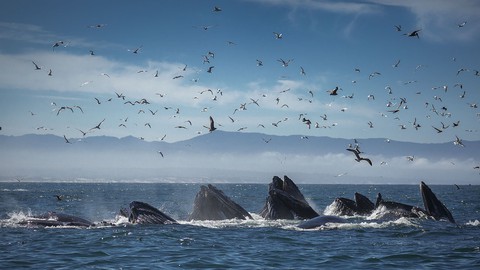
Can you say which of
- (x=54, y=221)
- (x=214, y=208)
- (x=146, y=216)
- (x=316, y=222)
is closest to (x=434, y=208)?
(x=316, y=222)

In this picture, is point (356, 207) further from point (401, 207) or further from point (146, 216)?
point (146, 216)

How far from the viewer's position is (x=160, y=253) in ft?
72.7

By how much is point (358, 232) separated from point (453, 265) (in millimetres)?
9471

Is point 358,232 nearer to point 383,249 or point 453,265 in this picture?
point 383,249

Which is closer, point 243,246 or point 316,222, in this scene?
point 243,246

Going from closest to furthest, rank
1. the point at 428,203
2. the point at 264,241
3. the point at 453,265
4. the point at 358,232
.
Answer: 1. the point at 453,265
2. the point at 264,241
3. the point at 358,232
4. the point at 428,203

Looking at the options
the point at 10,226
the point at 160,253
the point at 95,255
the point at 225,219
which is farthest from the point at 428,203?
the point at 10,226

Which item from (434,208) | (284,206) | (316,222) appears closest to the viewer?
(316,222)

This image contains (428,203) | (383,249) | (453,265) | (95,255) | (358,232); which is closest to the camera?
(453,265)

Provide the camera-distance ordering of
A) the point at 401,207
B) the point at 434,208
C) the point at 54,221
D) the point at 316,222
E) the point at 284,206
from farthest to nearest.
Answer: the point at 401,207, the point at 284,206, the point at 434,208, the point at 316,222, the point at 54,221

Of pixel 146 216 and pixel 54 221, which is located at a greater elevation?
pixel 146 216

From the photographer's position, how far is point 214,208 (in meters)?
34.4

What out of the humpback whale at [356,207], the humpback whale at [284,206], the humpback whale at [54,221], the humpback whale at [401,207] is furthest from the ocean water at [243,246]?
the humpback whale at [356,207]

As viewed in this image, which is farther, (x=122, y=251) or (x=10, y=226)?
(x=10, y=226)
